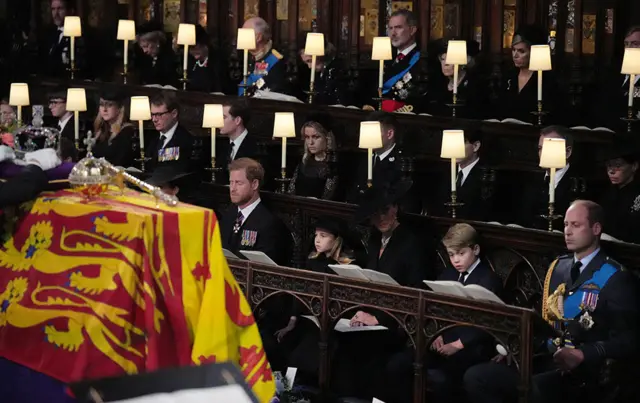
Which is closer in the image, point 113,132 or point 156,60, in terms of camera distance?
point 113,132

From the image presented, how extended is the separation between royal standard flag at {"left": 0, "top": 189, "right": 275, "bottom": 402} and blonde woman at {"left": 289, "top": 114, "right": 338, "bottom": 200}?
207 inches

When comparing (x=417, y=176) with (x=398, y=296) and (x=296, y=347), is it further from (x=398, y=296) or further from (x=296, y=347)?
(x=398, y=296)

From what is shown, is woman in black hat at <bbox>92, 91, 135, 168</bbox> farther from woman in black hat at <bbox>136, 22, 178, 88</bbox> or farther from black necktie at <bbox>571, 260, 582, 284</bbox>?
black necktie at <bbox>571, 260, 582, 284</bbox>

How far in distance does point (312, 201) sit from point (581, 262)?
258 cm

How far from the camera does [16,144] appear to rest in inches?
240

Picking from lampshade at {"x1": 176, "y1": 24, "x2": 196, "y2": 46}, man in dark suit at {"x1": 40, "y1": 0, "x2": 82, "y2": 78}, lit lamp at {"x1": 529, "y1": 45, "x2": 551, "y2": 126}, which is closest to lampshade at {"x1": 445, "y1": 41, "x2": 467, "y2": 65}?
lit lamp at {"x1": 529, "y1": 45, "x2": 551, "y2": 126}

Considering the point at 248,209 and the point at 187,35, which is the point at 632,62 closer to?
the point at 248,209

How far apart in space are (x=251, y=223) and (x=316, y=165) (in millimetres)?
1842

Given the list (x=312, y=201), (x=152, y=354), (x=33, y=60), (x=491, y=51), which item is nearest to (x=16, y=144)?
(x=152, y=354)

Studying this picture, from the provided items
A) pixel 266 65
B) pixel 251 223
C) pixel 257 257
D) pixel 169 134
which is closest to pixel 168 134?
pixel 169 134

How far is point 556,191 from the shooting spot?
9648mm

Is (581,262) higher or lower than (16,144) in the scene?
lower

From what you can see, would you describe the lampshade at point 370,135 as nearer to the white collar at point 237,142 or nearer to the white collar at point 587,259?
the white collar at point 237,142

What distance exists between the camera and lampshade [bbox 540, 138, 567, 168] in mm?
8875
